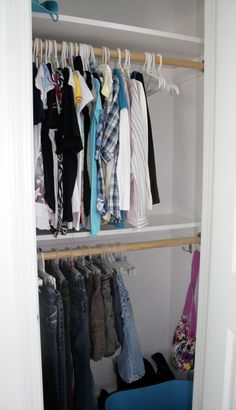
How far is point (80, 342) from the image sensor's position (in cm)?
121

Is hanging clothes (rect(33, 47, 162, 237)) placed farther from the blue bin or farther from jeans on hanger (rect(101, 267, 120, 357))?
the blue bin

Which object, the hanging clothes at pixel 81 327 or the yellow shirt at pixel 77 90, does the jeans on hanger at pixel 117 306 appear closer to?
the hanging clothes at pixel 81 327

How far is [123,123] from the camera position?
117 cm

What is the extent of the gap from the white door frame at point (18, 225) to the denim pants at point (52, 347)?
318 millimetres

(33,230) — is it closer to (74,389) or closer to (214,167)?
(214,167)

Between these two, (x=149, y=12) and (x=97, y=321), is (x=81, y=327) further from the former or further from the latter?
(x=149, y=12)

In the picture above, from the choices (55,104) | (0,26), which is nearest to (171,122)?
(55,104)

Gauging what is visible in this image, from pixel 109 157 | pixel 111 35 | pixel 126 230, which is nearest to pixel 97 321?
pixel 126 230

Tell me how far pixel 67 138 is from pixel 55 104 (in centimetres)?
14

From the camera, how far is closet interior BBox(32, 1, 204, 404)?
4.62 feet

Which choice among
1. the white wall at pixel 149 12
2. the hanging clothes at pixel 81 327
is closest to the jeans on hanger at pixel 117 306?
the hanging clothes at pixel 81 327

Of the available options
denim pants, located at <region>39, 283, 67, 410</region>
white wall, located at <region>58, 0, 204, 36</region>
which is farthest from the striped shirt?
white wall, located at <region>58, 0, 204, 36</region>

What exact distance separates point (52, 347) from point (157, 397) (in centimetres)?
91

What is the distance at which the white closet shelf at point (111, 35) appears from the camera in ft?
3.72
